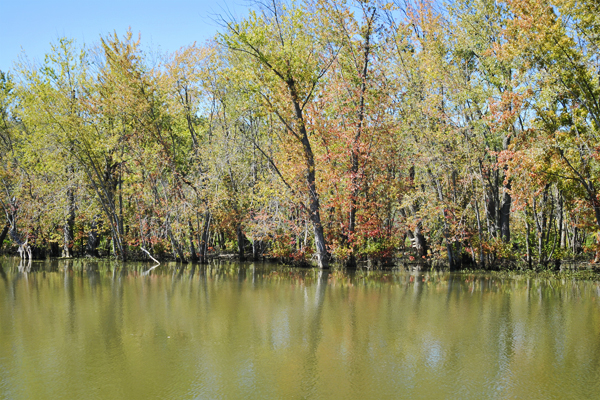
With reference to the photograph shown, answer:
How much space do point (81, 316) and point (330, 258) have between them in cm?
1249

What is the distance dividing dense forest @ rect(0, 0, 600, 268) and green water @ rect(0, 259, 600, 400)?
5.06m

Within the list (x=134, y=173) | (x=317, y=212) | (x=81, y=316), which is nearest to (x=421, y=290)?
(x=317, y=212)

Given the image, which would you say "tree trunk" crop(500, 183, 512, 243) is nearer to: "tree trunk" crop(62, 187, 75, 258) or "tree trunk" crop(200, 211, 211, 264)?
"tree trunk" crop(200, 211, 211, 264)

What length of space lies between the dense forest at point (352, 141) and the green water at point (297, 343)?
506 centimetres

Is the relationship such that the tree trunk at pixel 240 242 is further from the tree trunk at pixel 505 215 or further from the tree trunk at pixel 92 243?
Result: the tree trunk at pixel 505 215

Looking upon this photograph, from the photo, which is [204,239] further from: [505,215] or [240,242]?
[505,215]

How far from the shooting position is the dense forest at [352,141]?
584 inches

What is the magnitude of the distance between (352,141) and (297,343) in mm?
12308

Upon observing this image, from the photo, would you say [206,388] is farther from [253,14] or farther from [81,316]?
[253,14]

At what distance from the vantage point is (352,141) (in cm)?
1858

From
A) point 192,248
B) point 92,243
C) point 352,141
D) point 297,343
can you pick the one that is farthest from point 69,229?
point 297,343

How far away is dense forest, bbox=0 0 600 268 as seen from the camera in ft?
48.7

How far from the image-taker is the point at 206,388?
5297mm

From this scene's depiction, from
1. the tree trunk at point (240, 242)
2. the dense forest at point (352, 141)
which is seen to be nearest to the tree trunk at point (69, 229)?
the dense forest at point (352, 141)
